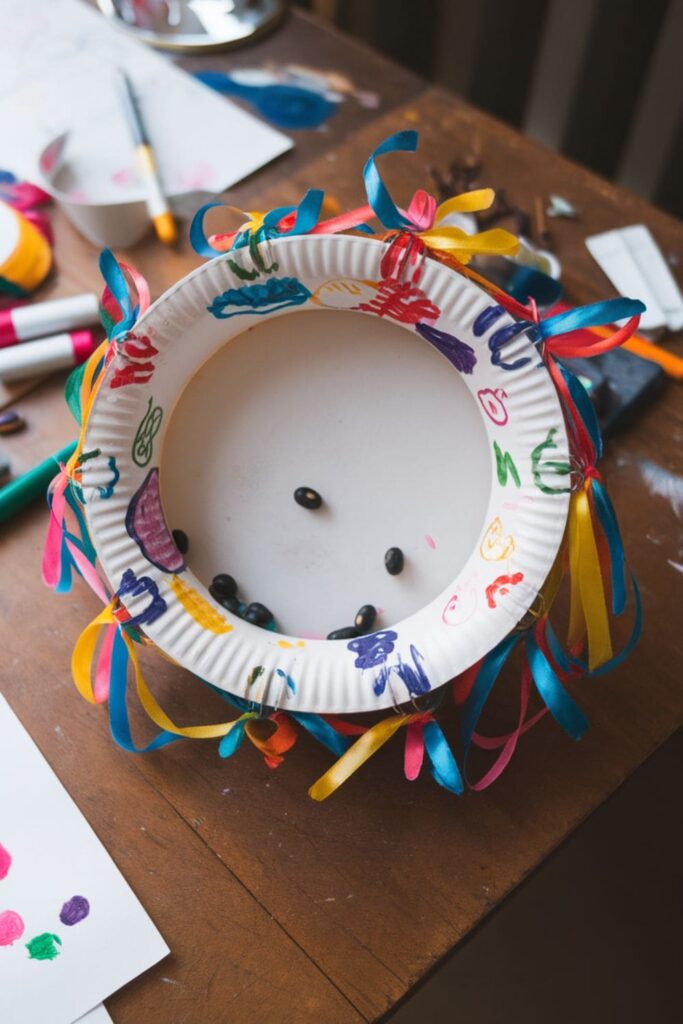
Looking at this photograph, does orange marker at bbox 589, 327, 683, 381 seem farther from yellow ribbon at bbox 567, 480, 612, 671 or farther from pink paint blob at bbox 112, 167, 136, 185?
pink paint blob at bbox 112, 167, 136, 185

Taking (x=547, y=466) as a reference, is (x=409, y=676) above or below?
below

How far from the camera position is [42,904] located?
→ 1.92 ft

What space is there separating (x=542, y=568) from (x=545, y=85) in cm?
128

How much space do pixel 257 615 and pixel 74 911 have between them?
20cm

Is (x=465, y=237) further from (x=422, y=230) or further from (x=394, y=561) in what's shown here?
(x=394, y=561)

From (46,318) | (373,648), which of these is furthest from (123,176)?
(373,648)

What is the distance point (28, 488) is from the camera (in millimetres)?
711

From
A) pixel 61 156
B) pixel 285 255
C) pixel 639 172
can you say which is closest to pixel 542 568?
pixel 285 255

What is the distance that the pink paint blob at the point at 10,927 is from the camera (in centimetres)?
58

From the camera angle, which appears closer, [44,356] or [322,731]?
[322,731]

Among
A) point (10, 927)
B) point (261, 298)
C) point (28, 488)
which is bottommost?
point (10, 927)

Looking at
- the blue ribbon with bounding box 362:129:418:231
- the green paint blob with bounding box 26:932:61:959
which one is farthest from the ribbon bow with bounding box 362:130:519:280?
the green paint blob with bounding box 26:932:61:959

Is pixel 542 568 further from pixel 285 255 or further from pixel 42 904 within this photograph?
pixel 42 904

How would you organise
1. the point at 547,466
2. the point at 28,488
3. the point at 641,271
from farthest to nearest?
the point at 641,271 → the point at 28,488 → the point at 547,466
